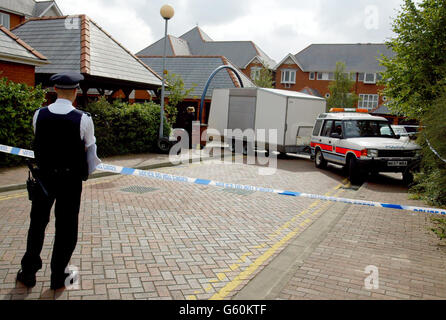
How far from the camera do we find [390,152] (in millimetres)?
11508

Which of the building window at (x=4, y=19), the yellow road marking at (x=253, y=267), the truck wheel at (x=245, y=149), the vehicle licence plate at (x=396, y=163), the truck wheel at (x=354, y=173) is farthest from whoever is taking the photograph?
the building window at (x=4, y=19)

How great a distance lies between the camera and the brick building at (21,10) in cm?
3770

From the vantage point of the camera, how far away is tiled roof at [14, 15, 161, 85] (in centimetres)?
1619

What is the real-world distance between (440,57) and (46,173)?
13111mm

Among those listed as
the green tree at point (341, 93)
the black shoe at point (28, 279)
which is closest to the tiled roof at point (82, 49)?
the black shoe at point (28, 279)

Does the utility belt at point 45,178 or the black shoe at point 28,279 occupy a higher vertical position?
the utility belt at point 45,178

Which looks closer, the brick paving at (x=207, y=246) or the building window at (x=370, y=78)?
the brick paving at (x=207, y=246)

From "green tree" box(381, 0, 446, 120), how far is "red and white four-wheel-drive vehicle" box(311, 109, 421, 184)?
139cm

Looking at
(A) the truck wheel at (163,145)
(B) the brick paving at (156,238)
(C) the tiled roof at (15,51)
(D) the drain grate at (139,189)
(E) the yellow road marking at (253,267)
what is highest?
(C) the tiled roof at (15,51)

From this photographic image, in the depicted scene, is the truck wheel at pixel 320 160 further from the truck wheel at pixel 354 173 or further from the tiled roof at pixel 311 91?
the tiled roof at pixel 311 91

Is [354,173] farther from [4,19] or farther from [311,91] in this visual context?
[311,91]
